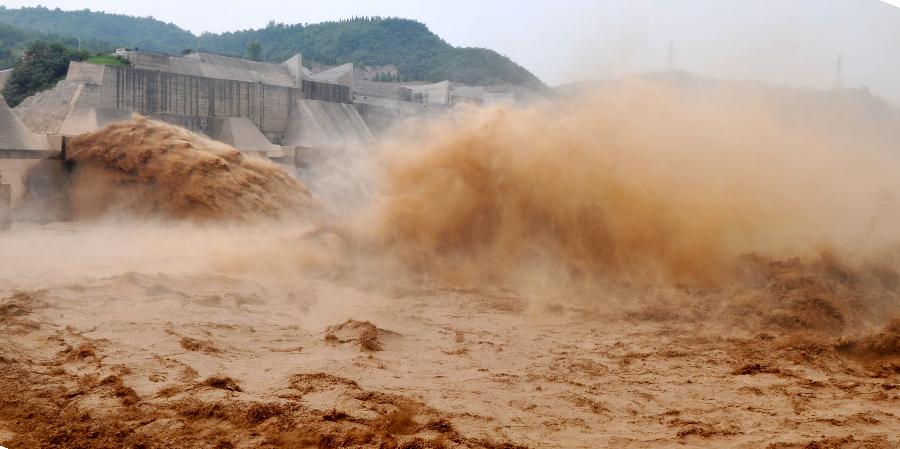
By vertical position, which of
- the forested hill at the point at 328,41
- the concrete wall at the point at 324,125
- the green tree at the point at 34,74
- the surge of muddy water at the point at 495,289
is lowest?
the surge of muddy water at the point at 495,289

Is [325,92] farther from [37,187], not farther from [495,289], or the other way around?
[495,289]

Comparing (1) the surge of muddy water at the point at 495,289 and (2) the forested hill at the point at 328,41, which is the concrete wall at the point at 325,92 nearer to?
(1) the surge of muddy water at the point at 495,289

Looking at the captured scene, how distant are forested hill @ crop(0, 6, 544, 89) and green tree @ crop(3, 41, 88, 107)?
50.8m

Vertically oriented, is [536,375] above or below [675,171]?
below

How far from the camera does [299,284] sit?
33.2 ft

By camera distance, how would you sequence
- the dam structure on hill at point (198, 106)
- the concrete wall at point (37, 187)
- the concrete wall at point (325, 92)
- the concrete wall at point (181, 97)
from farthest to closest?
the concrete wall at point (325, 92)
the concrete wall at point (181, 97)
the dam structure on hill at point (198, 106)
the concrete wall at point (37, 187)

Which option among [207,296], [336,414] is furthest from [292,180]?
[336,414]

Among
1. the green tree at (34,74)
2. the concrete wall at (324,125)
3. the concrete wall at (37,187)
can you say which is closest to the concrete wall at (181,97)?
the concrete wall at (324,125)

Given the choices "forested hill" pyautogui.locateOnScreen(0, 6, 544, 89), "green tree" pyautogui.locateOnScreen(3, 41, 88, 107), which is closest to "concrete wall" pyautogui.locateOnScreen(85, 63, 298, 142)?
"green tree" pyautogui.locateOnScreen(3, 41, 88, 107)

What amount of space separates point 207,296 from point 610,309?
17.1 ft

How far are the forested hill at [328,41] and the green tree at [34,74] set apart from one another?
50814 millimetres

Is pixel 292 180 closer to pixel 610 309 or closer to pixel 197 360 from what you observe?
pixel 610 309

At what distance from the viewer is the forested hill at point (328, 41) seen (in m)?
92.9

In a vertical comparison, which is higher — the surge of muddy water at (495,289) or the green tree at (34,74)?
the green tree at (34,74)
